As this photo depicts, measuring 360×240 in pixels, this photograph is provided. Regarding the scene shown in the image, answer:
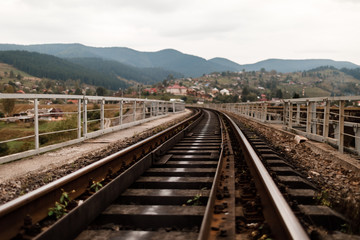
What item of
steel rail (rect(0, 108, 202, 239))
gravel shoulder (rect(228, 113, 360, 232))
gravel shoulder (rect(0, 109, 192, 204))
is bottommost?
gravel shoulder (rect(0, 109, 192, 204))

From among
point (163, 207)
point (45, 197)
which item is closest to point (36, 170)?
point (45, 197)

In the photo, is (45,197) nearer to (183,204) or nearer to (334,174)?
(183,204)

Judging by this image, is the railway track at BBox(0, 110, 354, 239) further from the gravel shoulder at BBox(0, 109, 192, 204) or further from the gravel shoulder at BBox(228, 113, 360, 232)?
the gravel shoulder at BBox(0, 109, 192, 204)

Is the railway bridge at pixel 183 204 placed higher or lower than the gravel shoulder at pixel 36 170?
higher

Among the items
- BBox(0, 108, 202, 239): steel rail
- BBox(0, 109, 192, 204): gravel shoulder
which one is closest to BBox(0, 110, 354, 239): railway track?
BBox(0, 108, 202, 239): steel rail

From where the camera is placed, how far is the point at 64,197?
3678mm

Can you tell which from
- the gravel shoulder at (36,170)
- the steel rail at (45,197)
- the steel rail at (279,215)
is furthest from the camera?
the gravel shoulder at (36,170)

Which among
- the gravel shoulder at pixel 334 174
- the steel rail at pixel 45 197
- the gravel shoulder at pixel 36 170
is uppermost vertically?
the steel rail at pixel 45 197

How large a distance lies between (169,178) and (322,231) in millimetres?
2541

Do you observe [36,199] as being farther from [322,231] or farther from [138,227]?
[322,231]

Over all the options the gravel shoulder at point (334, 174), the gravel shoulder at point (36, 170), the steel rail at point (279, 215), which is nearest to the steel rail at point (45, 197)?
the gravel shoulder at point (36, 170)

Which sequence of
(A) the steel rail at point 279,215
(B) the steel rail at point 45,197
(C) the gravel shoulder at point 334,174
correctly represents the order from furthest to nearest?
(C) the gravel shoulder at point 334,174 < (B) the steel rail at point 45,197 < (A) the steel rail at point 279,215

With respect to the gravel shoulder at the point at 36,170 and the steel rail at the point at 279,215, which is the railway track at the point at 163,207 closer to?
the steel rail at the point at 279,215

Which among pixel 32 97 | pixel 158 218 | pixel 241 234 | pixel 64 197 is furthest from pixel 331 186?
pixel 32 97
